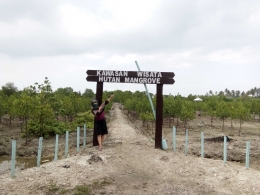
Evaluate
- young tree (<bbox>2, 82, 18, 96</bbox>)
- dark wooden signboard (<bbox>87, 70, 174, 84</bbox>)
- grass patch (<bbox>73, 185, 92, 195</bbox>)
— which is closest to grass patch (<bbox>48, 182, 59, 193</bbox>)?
grass patch (<bbox>73, 185, 92, 195</bbox>)

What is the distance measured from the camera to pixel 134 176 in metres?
7.75

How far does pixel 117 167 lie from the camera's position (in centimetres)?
828

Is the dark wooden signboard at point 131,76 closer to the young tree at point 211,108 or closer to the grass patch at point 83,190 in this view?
the grass patch at point 83,190

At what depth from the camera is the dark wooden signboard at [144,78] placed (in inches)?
421

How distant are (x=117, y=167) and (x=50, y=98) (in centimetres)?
1346

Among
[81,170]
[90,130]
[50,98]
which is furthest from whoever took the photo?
[90,130]

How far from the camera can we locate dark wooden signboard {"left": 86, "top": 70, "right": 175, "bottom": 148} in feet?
35.1

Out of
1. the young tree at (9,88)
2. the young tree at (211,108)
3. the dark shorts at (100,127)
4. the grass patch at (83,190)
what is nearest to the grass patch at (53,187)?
the grass patch at (83,190)

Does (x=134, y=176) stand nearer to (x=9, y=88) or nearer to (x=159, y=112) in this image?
(x=159, y=112)

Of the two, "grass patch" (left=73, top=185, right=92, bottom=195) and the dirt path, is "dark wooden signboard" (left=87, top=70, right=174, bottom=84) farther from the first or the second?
"grass patch" (left=73, top=185, right=92, bottom=195)

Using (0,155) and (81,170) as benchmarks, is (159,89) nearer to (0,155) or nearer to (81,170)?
(81,170)

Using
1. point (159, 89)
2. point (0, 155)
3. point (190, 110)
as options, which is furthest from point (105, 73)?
point (190, 110)

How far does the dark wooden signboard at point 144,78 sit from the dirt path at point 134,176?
1.59 meters

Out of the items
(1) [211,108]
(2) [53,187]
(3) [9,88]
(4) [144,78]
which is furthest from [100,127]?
(3) [9,88]
